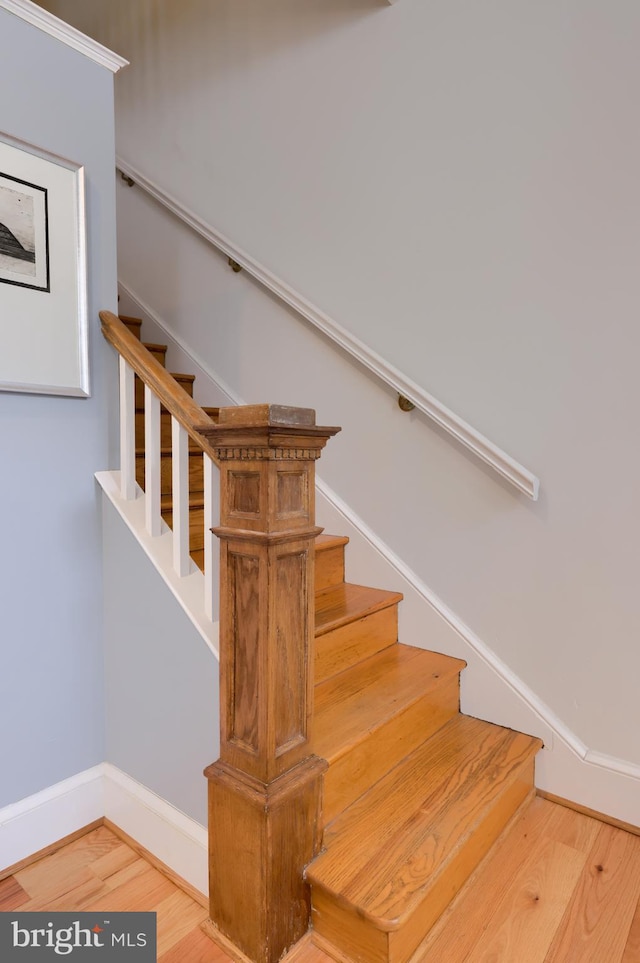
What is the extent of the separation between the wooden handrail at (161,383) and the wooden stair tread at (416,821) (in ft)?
3.06

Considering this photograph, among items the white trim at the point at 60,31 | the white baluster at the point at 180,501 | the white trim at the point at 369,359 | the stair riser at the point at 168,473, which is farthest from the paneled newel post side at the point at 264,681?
the white trim at the point at 60,31

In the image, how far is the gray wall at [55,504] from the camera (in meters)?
1.43

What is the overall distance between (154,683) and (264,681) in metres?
0.49

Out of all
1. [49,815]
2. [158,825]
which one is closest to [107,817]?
[49,815]

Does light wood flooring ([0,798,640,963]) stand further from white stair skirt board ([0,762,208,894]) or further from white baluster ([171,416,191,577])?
white baluster ([171,416,191,577])

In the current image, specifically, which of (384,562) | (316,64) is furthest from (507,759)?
(316,64)

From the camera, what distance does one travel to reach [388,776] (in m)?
1.52

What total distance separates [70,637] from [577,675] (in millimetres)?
1461

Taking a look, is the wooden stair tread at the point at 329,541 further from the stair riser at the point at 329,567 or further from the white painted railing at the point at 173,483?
the white painted railing at the point at 173,483

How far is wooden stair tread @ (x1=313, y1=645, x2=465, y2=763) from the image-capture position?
4.67ft

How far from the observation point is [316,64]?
218cm

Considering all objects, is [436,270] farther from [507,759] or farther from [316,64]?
[507,759]

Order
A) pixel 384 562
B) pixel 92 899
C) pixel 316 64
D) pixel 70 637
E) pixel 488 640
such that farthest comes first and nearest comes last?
1. pixel 316 64
2. pixel 384 562
3. pixel 488 640
4. pixel 70 637
5. pixel 92 899

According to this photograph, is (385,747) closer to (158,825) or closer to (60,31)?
(158,825)
